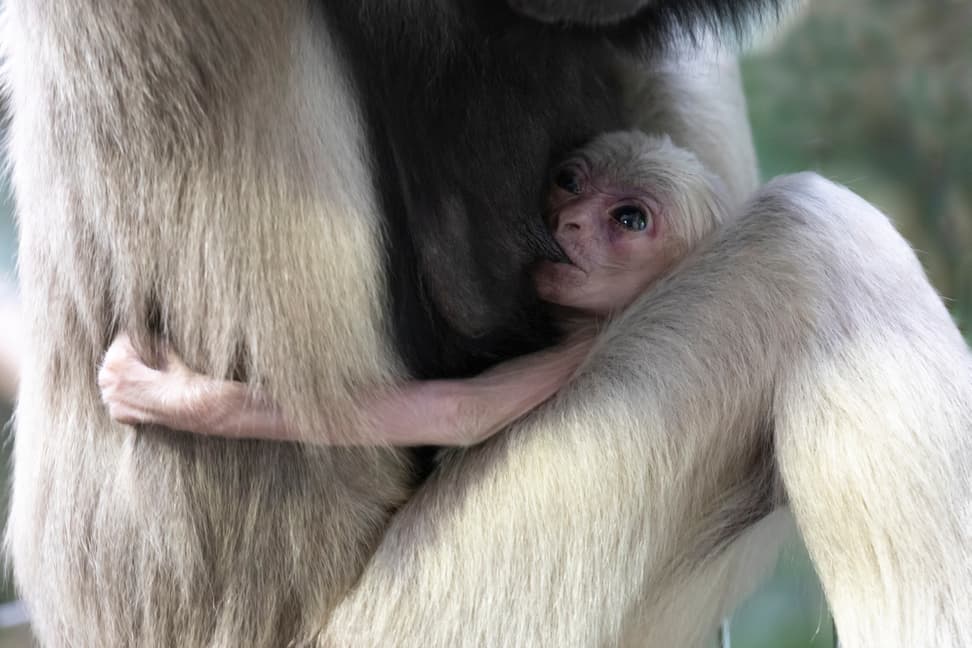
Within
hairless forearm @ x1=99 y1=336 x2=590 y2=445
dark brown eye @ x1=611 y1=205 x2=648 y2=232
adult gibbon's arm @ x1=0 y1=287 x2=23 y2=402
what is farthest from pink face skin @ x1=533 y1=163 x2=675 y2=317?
adult gibbon's arm @ x1=0 y1=287 x2=23 y2=402

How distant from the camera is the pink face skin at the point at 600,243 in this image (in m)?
1.26

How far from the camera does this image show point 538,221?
1258 millimetres

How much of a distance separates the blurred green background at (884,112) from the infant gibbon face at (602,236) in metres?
0.77

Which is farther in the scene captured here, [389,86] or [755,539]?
[755,539]

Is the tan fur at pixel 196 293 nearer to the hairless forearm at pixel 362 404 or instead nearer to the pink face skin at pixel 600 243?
the hairless forearm at pixel 362 404

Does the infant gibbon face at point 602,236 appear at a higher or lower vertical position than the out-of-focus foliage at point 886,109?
lower

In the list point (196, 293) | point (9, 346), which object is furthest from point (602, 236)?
point (9, 346)

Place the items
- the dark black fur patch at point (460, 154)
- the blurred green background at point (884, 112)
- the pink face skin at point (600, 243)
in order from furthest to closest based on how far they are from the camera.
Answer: the blurred green background at point (884, 112)
the pink face skin at point (600, 243)
the dark black fur patch at point (460, 154)

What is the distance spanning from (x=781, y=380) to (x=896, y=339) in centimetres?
11

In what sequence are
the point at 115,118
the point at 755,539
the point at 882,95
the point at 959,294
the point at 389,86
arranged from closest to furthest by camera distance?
the point at 115,118
the point at 389,86
the point at 755,539
the point at 959,294
the point at 882,95

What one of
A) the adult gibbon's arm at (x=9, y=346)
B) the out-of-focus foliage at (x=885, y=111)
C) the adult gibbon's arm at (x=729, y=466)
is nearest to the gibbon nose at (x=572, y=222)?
the adult gibbon's arm at (x=729, y=466)

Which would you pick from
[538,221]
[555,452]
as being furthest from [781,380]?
[538,221]

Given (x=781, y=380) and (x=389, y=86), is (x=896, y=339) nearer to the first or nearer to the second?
(x=781, y=380)

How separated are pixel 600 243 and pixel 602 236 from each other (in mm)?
14
